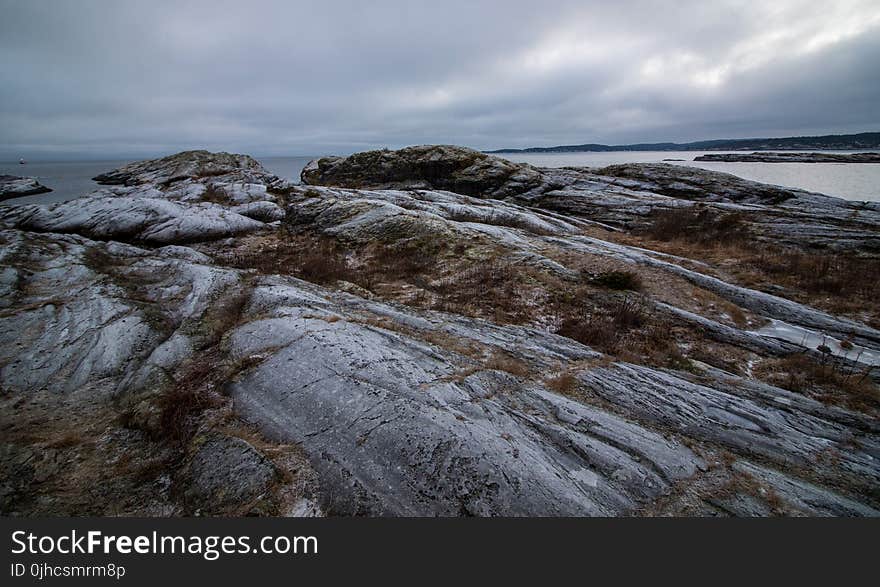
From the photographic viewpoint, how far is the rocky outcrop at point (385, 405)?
648 cm

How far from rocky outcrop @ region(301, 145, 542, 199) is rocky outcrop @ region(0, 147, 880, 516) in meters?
33.9

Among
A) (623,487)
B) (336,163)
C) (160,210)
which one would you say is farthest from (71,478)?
(336,163)

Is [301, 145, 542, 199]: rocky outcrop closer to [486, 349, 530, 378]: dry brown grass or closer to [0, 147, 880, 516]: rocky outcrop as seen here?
[0, 147, 880, 516]: rocky outcrop

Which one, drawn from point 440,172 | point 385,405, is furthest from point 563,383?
Result: point 440,172

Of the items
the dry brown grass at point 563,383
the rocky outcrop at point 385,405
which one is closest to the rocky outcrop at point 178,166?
the rocky outcrop at point 385,405

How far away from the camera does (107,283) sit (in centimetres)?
1488

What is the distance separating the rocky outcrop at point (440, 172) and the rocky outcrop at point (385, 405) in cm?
3388

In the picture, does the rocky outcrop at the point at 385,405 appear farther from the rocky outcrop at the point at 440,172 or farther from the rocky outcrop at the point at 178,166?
the rocky outcrop at the point at 178,166

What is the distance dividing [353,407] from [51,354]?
33.5 feet

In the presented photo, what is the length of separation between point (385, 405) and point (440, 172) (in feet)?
156

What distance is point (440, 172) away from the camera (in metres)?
51.0

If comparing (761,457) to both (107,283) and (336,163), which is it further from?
(336,163)

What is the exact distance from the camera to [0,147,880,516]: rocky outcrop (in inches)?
255

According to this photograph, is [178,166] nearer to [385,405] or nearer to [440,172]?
[440,172]
